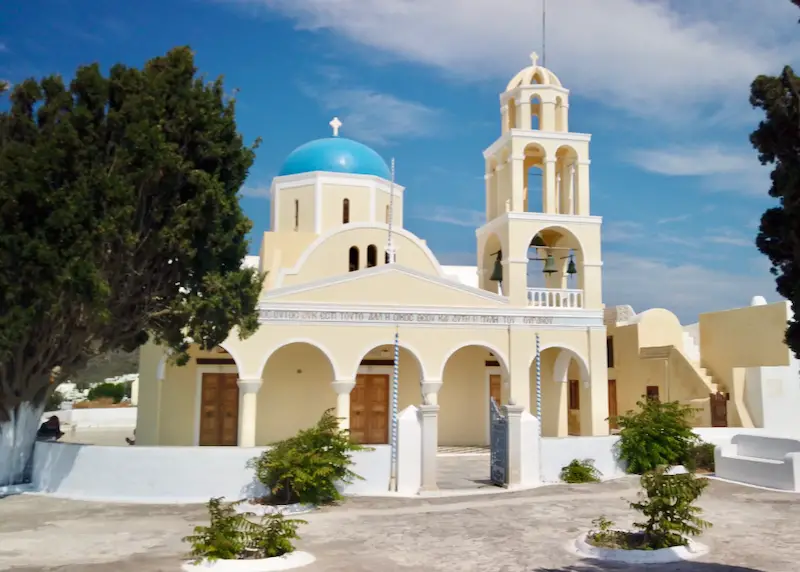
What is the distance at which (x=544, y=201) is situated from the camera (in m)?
19.3

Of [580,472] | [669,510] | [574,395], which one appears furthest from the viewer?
[574,395]

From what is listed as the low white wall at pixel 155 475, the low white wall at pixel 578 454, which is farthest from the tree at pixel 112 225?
the low white wall at pixel 578 454

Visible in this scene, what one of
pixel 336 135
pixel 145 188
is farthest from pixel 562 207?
pixel 145 188

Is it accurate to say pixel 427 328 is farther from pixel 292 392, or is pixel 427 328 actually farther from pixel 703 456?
pixel 703 456

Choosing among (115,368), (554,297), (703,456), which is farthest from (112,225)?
(115,368)

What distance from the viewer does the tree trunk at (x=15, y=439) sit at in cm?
1274

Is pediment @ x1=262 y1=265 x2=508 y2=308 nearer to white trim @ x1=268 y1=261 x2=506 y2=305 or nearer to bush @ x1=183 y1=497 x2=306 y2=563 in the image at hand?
white trim @ x1=268 y1=261 x2=506 y2=305

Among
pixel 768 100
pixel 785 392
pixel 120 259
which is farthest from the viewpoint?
pixel 785 392

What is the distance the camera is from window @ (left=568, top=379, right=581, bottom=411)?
2259 cm

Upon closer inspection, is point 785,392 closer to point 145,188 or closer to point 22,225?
point 145,188

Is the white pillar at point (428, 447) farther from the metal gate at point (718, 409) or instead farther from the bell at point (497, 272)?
the metal gate at point (718, 409)

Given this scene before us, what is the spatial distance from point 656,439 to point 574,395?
27.5 feet

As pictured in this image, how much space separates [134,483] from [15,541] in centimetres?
324

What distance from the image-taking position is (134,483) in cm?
1230
